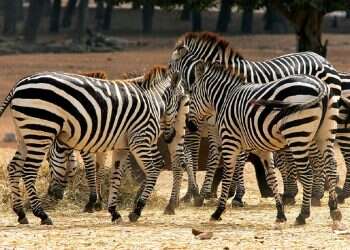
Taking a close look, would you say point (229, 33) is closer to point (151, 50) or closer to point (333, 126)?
point (151, 50)

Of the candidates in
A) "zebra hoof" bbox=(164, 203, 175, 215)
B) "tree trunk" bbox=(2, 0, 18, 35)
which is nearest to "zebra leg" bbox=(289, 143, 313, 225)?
"zebra hoof" bbox=(164, 203, 175, 215)

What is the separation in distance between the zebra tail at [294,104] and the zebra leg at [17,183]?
2452 millimetres

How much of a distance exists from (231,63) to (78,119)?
2915 mm

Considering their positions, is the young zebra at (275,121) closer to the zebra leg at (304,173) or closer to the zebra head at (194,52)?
the zebra leg at (304,173)

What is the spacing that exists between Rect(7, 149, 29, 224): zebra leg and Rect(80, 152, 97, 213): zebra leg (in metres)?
1.46

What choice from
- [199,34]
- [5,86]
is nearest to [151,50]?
[5,86]

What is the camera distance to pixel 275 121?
11172mm

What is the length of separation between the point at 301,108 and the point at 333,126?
78 centimetres

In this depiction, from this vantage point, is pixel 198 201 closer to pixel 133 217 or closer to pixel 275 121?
pixel 133 217

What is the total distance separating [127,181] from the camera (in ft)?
45.5

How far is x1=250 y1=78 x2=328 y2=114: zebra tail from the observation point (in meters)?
10.9

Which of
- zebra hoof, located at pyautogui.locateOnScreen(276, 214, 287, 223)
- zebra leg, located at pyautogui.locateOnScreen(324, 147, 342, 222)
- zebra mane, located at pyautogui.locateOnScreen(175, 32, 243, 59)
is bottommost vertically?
zebra hoof, located at pyautogui.locateOnScreen(276, 214, 287, 223)

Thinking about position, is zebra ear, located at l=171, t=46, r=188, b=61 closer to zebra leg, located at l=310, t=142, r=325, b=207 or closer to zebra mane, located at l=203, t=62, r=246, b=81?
zebra mane, located at l=203, t=62, r=246, b=81

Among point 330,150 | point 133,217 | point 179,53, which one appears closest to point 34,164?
point 133,217
